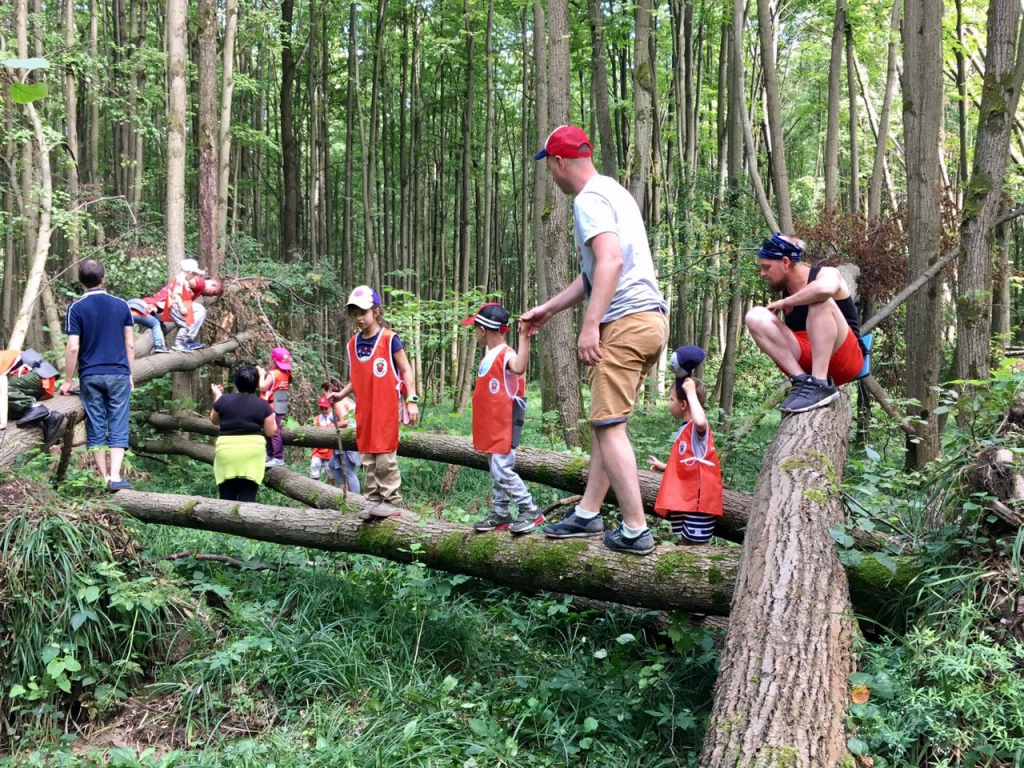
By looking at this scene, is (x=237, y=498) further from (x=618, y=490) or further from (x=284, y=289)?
(x=284, y=289)

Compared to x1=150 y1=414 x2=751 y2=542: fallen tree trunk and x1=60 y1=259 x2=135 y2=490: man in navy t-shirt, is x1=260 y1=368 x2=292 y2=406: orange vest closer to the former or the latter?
x1=150 y1=414 x2=751 y2=542: fallen tree trunk

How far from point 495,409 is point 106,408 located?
12.6ft

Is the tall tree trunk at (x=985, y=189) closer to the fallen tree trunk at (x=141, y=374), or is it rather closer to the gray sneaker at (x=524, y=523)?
the gray sneaker at (x=524, y=523)

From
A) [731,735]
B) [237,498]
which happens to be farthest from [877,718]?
[237,498]

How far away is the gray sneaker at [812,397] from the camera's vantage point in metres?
4.67

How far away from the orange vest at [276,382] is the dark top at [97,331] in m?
2.98

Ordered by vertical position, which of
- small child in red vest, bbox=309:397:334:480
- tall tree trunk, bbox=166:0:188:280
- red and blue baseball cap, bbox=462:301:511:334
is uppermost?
tall tree trunk, bbox=166:0:188:280

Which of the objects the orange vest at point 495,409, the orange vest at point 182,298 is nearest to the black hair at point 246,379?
the orange vest at point 495,409

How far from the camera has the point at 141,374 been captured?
338 inches

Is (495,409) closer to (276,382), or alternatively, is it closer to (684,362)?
(684,362)

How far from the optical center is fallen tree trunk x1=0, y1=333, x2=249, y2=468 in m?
5.75

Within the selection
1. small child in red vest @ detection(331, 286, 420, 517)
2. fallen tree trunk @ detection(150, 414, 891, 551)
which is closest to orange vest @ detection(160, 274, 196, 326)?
fallen tree trunk @ detection(150, 414, 891, 551)

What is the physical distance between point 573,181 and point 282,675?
308 cm

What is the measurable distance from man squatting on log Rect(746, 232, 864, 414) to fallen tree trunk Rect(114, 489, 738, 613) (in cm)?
156
